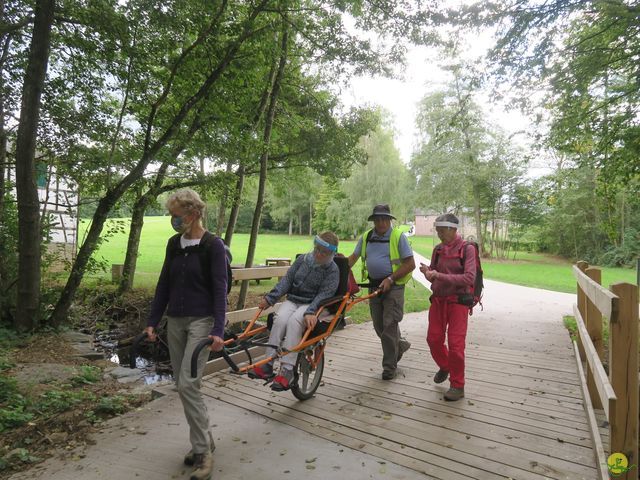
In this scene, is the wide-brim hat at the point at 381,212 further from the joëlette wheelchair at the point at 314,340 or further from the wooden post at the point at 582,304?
the wooden post at the point at 582,304

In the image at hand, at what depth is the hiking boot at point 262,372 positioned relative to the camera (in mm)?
3514

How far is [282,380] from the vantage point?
11.6 ft

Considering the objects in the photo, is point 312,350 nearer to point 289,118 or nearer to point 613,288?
point 613,288

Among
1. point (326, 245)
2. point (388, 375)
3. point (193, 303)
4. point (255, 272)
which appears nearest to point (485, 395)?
point (388, 375)

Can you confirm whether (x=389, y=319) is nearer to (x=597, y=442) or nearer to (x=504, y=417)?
(x=504, y=417)

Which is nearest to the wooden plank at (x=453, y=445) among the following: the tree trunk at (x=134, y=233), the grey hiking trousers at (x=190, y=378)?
the grey hiking trousers at (x=190, y=378)

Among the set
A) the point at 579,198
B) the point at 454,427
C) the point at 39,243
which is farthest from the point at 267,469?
the point at 579,198

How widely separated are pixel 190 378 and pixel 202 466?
598 millimetres

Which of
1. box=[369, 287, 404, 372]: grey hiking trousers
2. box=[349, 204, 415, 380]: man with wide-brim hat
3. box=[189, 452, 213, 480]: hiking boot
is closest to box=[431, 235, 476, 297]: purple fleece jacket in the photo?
box=[349, 204, 415, 380]: man with wide-brim hat

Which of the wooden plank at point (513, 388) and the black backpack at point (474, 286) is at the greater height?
the black backpack at point (474, 286)

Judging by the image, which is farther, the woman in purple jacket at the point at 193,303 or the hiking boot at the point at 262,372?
the hiking boot at the point at 262,372

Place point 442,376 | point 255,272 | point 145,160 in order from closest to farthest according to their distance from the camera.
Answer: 1. point 442,376
2. point 255,272
3. point 145,160

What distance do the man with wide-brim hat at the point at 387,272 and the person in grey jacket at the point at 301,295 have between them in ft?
2.41

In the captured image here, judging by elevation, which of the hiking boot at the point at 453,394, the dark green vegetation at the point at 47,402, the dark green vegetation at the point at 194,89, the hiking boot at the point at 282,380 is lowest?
the dark green vegetation at the point at 47,402
